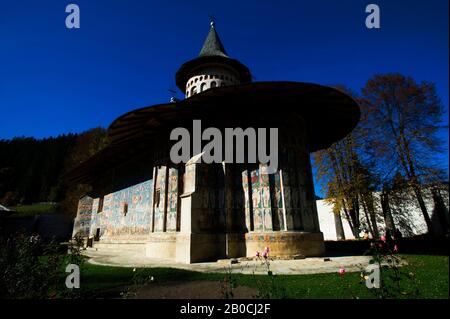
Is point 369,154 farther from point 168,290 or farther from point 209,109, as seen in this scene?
point 168,290

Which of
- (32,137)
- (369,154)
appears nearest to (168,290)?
(369,154)

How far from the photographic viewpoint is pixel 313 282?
467 centimetres

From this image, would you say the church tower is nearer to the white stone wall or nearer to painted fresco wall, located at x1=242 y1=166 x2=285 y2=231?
the white stone wall

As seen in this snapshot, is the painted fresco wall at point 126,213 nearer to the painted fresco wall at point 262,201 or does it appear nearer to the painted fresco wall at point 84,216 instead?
the painted fresco wall at point 84,216

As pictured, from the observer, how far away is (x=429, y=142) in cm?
1380

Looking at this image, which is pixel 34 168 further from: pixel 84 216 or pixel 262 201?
pixel 262 201

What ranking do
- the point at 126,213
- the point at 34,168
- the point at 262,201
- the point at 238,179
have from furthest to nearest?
the point at 34,168
the point at 126,213
the point at 238,179
the point at 262,201

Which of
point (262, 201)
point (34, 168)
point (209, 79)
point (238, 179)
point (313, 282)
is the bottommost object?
point (313, 282)

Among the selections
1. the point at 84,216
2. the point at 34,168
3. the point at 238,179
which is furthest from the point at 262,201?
the point at 34,168

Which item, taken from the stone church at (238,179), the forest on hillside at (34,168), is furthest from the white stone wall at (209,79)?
the forest on hillside at (34,168)

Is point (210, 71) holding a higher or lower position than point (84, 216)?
higher

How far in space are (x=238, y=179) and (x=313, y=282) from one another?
525 cm

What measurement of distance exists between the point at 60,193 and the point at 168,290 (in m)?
47.3

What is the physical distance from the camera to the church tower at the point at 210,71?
46.4 feet
